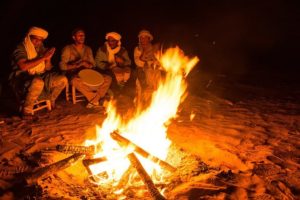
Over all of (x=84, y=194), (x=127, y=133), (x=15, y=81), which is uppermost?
(x=15, y=81)

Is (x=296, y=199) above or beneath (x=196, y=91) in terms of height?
beneath

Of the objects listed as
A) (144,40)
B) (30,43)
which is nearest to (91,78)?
(30,43)

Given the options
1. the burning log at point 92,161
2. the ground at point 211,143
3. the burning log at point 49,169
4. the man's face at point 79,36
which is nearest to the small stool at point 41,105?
the ground at point 211,143

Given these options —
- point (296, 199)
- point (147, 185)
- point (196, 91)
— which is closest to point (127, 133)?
point (147, 185)

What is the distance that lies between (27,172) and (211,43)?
14064mm

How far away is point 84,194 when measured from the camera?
3.62 meters

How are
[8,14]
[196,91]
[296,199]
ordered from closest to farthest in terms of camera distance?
1. [296,199]
2. [196,91]
3. [8,14]

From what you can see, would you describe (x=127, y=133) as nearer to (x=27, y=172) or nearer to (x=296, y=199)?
(x=27, y=172)

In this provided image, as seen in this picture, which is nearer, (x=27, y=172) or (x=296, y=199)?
(x=296, y=199)

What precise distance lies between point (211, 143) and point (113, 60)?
3.89m

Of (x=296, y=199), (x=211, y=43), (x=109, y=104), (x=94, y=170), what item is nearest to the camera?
(x=296, y=199)

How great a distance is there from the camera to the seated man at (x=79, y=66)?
711 centimetres

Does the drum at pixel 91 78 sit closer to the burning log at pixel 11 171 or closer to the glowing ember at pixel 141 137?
the glowing ember at pixel 141 137

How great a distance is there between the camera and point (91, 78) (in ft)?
22.9
